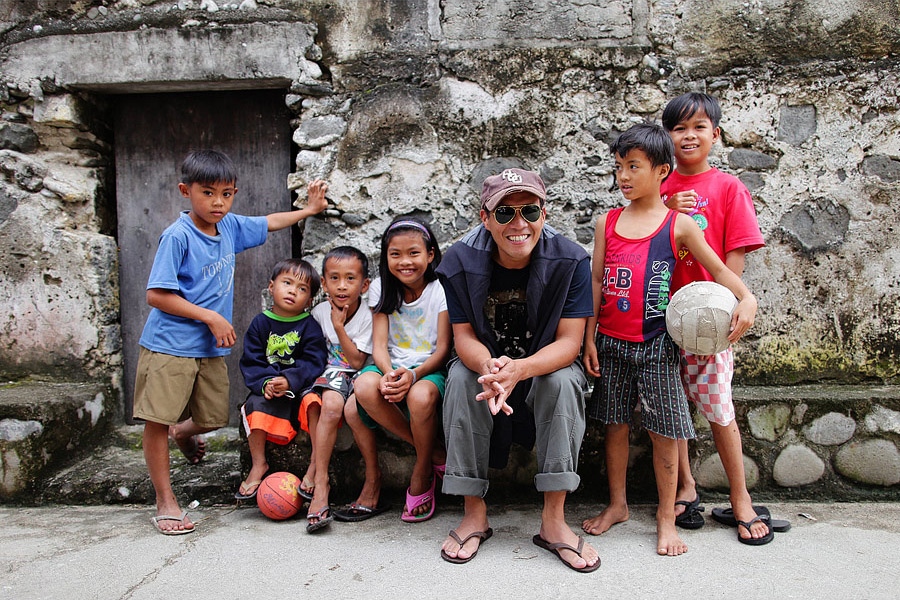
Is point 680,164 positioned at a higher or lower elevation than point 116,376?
higher

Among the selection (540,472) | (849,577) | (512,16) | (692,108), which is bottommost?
(849,577)

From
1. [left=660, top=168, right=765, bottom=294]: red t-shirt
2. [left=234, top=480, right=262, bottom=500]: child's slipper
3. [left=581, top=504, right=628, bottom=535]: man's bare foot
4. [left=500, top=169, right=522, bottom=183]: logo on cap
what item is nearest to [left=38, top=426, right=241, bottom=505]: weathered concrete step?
[left=234, top=480, right=262, bottom=500]: child's slipper

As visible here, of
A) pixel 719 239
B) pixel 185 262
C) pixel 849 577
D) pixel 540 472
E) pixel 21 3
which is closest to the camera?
pixel 849 577

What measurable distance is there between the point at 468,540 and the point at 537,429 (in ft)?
1.47

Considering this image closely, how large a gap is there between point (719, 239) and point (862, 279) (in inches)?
37.6

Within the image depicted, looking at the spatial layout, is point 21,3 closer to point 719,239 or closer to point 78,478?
point 78,478

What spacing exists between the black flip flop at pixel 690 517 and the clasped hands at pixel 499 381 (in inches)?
33.9

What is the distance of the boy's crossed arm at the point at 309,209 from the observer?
2.90 metres

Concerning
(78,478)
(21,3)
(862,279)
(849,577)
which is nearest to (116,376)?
(78,478)

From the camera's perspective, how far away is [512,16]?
2912 millimetres

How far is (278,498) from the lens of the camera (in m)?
2.43

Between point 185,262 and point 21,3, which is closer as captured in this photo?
point 185,262

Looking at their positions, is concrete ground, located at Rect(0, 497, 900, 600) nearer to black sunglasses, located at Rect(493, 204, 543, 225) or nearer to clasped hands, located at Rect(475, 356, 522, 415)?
clasped hands, located at Rect(475, 356, 522, 415)

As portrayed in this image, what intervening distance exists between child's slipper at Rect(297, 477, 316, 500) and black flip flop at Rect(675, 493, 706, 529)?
141cm
